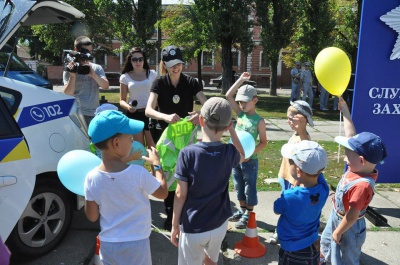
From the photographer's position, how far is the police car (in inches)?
123

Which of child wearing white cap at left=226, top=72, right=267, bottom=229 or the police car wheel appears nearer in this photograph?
the police car wheel

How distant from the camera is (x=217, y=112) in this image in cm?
267

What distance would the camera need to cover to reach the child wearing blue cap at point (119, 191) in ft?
7.84

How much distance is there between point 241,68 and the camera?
48.7 metres

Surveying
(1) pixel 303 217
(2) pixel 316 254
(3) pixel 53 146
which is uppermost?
(3) pixel 53 146

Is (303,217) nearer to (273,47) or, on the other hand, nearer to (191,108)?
(191,108)

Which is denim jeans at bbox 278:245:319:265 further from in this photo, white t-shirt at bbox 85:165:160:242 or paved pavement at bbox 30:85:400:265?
white t-shirt at bbox 85:165:160:242

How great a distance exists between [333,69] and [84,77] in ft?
10.0

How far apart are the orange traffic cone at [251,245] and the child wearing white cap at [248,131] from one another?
42 cm

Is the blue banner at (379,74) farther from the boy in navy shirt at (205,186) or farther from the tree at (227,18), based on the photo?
the tree at (227,18)

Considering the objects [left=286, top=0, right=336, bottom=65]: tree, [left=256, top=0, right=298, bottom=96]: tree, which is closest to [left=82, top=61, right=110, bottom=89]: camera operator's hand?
[left=286, top=0, right=336, bottom=65]: tree

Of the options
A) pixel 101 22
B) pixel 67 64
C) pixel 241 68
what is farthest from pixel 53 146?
pixel 241 68

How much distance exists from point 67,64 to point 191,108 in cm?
160

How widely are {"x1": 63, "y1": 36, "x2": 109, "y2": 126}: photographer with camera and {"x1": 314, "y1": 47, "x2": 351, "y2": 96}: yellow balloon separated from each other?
2620 millimetres
